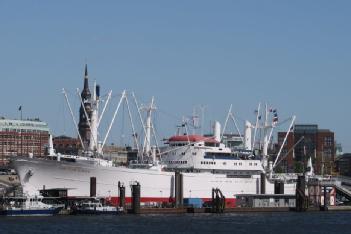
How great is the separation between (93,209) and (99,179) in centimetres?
1418

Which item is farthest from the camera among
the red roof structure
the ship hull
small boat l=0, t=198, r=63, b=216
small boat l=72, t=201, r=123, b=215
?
the red roof structure

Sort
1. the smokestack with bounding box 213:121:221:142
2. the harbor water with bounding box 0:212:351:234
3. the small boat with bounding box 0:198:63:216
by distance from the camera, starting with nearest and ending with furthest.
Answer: the harbor water with bounding box 0:212:351:234
the small boat with bounding box 0:198:63:216
the smokestack with bounding box 213:121:221:142

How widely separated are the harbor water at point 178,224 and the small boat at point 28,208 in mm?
2517

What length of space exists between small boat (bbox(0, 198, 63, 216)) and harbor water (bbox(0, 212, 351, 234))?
2.52m

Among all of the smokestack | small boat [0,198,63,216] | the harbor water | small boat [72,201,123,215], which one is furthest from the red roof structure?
small boat [0,198,63,216]

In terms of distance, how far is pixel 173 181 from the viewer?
440 feet

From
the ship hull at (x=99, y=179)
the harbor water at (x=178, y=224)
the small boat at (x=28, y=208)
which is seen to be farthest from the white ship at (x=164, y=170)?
the harbor water at (x=178, y=224)

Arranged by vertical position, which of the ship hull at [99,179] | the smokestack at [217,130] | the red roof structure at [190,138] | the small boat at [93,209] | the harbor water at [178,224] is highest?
the smokestack at [217,130]

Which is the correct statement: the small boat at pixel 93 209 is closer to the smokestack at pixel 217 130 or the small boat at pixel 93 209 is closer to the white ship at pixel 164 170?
the white ship at pixel 164 170

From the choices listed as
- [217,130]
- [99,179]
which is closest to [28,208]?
[99,179]

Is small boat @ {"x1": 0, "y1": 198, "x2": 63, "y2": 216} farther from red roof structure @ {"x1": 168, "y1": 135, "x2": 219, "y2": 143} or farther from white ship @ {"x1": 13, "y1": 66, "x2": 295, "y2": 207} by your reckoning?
red roof structure @ {"x1": 168, "y1": 135, "x2": 219, "y2": 143}

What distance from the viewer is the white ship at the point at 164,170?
128 m

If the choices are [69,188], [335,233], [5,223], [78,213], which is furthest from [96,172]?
[335,233]

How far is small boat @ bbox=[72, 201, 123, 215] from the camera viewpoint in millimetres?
114750
